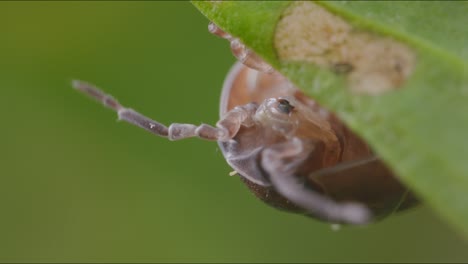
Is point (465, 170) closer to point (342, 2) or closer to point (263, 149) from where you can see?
point (342, 2)

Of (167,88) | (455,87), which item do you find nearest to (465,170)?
(455,87)

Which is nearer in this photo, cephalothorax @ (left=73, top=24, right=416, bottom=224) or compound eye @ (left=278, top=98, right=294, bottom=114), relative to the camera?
cephalothorax @ (left=73, top=24, right=416, bottom=224)

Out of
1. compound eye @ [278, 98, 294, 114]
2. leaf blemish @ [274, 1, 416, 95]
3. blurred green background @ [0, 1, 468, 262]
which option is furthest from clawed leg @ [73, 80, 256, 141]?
blurred green background @ [0, 1, 468, 262]

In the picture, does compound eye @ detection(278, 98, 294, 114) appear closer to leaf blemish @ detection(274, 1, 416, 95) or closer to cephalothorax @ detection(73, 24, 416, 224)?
cephalothorax @ detection(73, 24, 416, 224)

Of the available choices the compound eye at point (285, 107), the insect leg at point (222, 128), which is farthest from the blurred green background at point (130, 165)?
the compound eye at point (285, 107)

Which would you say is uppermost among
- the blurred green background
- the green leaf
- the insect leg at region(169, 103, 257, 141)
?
the blurred green background

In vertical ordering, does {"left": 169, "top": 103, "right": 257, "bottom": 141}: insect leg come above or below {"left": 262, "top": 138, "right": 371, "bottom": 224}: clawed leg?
above
